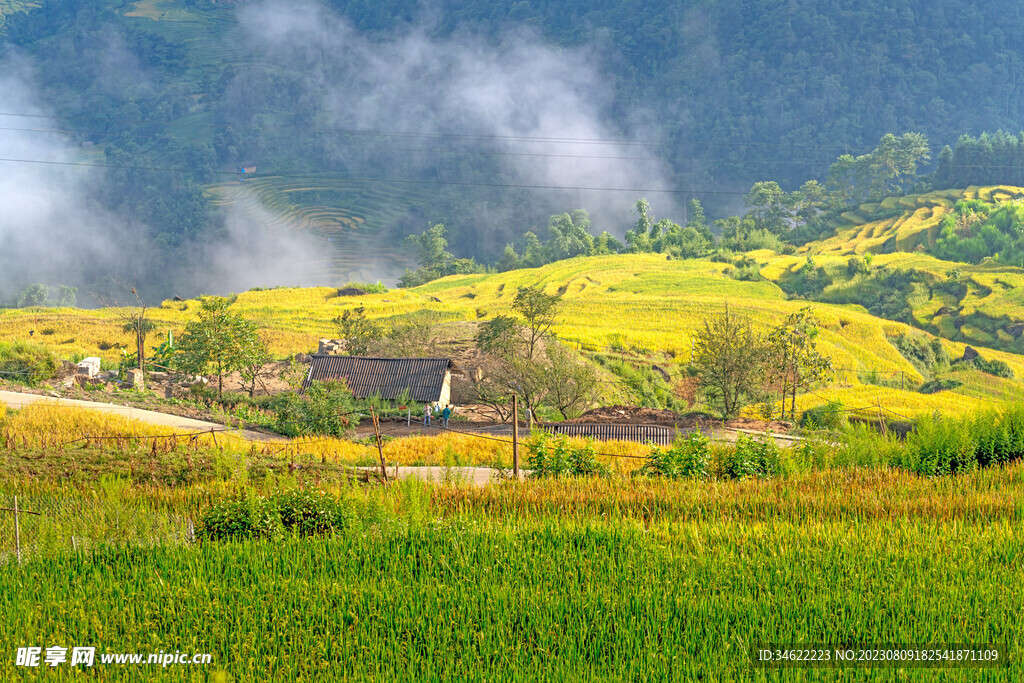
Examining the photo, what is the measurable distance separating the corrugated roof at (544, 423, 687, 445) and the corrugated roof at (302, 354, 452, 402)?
8326 mm

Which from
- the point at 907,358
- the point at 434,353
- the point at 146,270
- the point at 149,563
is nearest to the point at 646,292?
the point at 907,358

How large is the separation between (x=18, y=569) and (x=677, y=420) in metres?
24.5

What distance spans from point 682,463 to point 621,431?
42.7 feet

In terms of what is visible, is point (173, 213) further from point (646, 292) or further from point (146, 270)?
point (646, 292)

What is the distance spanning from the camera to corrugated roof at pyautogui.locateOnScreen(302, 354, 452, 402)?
33.4 m

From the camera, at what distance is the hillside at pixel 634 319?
50.8 m

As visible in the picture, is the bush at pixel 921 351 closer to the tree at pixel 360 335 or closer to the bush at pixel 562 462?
the tree at pixel 360 335

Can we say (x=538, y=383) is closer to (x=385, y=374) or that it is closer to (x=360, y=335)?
(x=385, y=374)

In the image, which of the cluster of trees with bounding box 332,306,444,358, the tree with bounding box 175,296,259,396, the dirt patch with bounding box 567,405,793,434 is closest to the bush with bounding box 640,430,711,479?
the dirt patch with bounding box 567,405,793,434

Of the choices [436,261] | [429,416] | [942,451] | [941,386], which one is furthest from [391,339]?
[436,261]

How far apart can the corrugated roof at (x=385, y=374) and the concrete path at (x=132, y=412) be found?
8.59 metres

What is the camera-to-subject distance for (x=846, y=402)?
3825 centimetres

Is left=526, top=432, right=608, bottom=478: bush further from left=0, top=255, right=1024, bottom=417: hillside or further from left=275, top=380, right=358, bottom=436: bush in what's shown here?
left=0, top=255, right=1024, bottom=417: hillside

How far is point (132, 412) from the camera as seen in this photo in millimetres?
25172
